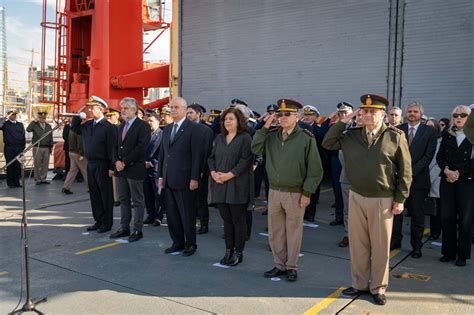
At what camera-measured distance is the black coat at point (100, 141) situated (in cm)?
624

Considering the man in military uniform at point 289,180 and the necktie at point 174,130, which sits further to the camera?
the necktie at point 174,130

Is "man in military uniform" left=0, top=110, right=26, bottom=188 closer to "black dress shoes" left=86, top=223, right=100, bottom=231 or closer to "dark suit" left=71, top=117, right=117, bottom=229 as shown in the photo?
"dark suit" left=71, top=117, right=117, bottom=229

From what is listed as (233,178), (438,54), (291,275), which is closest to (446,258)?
(291,275)

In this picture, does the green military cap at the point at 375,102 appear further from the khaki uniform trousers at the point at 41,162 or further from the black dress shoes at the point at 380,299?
the khaki uniform trousers at the point at 41,162

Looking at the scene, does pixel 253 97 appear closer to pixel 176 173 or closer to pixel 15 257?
pixel 176 173

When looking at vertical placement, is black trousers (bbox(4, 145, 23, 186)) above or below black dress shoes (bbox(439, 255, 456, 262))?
above

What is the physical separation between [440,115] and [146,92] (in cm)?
938

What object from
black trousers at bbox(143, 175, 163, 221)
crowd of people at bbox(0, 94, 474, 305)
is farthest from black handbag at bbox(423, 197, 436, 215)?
black trousers at bbox(143, 175, 163, 221)

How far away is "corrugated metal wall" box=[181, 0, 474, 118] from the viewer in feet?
28.2

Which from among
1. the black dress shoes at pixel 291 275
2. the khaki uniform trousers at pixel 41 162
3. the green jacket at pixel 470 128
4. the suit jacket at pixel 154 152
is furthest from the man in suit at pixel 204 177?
the khaki uniform trousers at pixel 41 162

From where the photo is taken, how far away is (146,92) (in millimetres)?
14805

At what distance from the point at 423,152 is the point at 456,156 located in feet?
1.14

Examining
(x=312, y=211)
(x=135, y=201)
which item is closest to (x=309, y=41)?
(x=312, y=211)

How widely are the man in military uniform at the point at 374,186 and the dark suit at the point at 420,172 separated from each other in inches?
56.1
